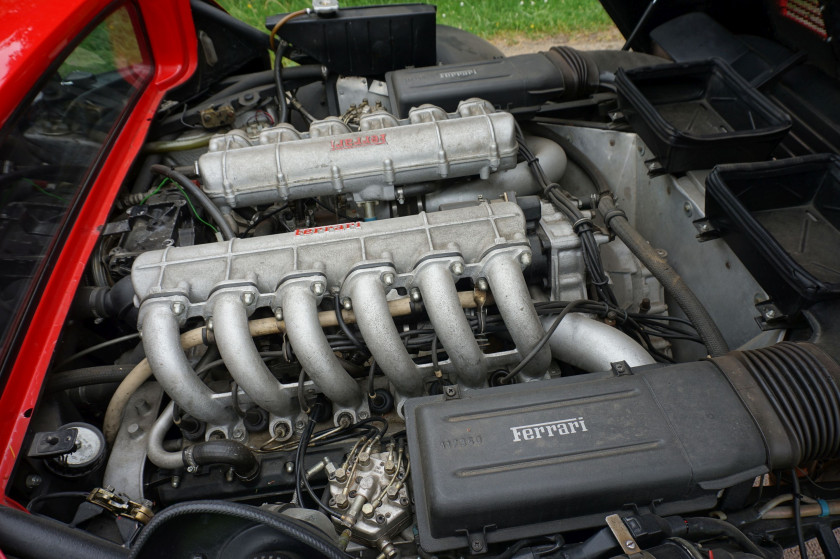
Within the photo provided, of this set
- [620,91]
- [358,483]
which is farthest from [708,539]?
[620,91]

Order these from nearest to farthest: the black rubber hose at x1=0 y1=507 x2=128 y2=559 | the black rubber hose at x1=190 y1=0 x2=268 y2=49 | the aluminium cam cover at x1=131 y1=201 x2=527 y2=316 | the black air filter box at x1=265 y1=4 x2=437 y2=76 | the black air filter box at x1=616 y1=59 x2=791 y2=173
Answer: the black rubber hose at x1=0 y1=507 x2=128 y2=559 → the aluminium cam cover at x1=131 y1=201 x2=527 y2=316 → the black air filter box at x1=616 y1=59 x2=791 y2=173 → the black air filter box at x1=265 y1=4 x2=437 y2=76 → the black rubber hose at x1=190 y1=0 x2=268 y2=49

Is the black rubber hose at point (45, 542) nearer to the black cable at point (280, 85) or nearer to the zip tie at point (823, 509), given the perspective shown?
the zip tie at point (823, 509)

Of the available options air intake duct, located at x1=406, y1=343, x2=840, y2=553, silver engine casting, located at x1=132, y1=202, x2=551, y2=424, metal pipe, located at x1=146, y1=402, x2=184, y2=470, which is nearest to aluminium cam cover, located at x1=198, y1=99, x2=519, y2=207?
silver engine casting, located at x1=132, y1=202, x2=551, y2=424

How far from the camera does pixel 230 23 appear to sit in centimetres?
256

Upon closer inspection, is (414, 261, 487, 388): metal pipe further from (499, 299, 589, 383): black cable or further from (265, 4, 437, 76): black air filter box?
(265, 4, 437, 76): black air filter box

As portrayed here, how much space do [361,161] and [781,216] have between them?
136 centimetres

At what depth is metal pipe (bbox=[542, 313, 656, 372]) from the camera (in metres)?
1.44

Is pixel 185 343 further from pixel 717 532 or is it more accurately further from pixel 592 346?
pixel 717 532

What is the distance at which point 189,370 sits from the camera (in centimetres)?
139

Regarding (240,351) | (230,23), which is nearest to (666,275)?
(240,351)

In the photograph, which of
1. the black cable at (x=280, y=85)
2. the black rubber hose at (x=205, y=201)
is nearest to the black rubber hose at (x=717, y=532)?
the black rubber hose at (x=205, y=201)

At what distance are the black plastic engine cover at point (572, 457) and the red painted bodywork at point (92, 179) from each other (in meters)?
0.99

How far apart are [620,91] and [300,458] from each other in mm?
1730

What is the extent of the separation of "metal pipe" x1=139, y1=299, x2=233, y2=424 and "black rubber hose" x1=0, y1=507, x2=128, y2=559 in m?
0.41
